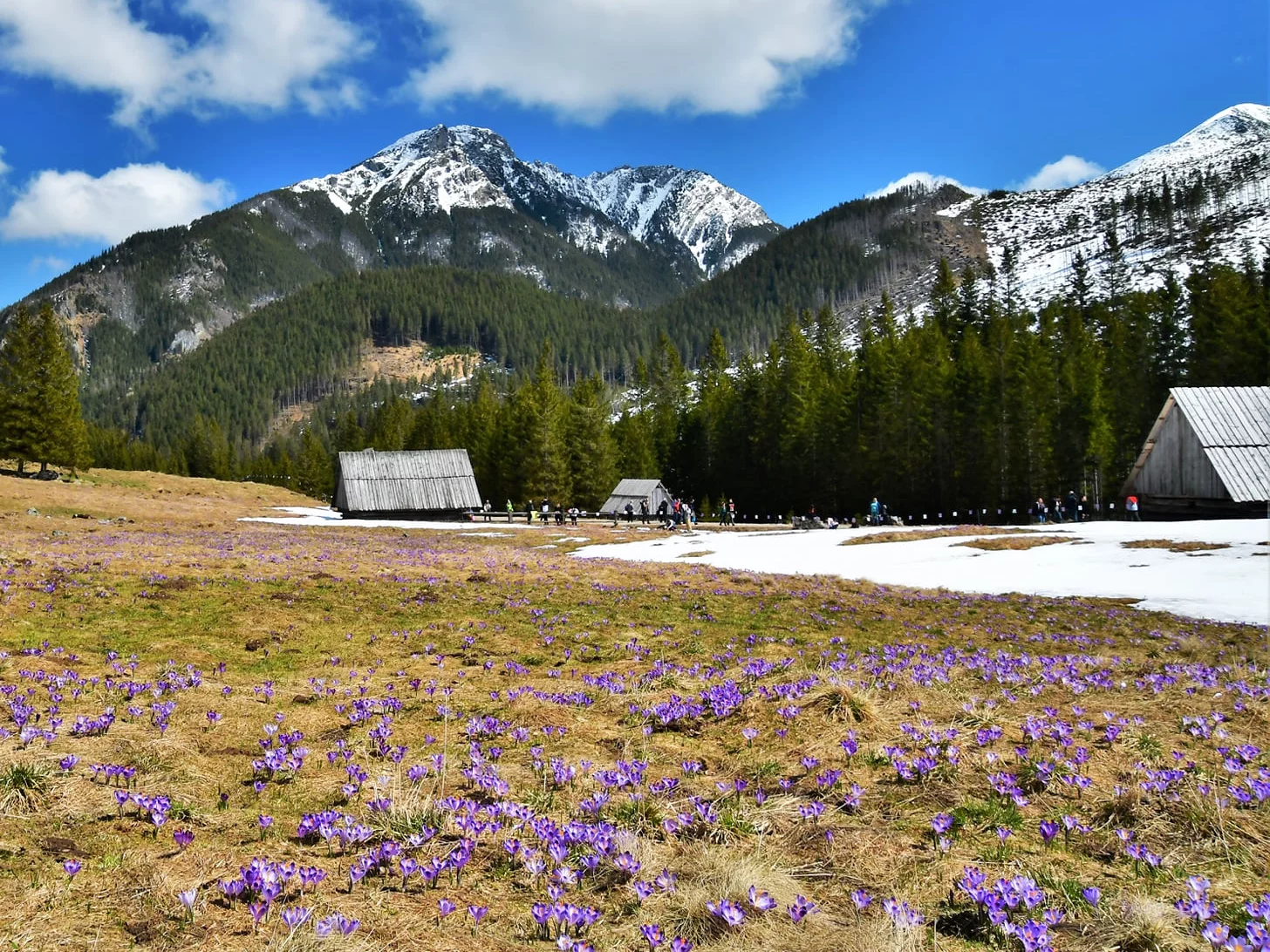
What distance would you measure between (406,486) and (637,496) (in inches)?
1039

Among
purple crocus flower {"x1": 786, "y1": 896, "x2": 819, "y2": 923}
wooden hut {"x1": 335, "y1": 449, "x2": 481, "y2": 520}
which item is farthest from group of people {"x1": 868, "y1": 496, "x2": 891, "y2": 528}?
purple crocus flower {"x1": 786, "y1": 896, "x2": 819, "y2": 923}

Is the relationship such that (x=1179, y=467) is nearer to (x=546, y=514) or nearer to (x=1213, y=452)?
(x=1213, y=452)

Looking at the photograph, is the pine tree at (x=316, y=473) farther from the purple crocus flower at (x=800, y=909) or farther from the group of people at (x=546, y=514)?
the purple crocus flower at (x=800, y=909)

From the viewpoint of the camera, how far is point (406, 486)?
7581 cm

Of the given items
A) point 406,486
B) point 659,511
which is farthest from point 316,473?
point 659,511

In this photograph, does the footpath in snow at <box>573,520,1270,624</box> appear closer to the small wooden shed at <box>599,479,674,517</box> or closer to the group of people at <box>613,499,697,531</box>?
the group of people at <box>613,499,697,531</box>

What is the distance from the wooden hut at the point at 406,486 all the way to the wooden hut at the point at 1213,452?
198ft

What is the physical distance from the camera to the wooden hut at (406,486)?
74375 millimetres

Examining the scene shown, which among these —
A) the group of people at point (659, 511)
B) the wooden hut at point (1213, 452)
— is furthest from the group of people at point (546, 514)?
the wooden hut at point (1213, 452)

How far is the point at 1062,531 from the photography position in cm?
3547

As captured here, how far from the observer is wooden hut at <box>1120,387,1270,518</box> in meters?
36.0

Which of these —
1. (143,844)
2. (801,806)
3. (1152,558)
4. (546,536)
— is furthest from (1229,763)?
(546,536)

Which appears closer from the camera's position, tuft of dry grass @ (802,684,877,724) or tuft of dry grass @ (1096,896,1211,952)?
tuft of dry grass @ (1096,896,1211,952)

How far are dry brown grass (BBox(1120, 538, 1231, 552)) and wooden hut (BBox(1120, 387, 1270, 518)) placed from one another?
11674mm
